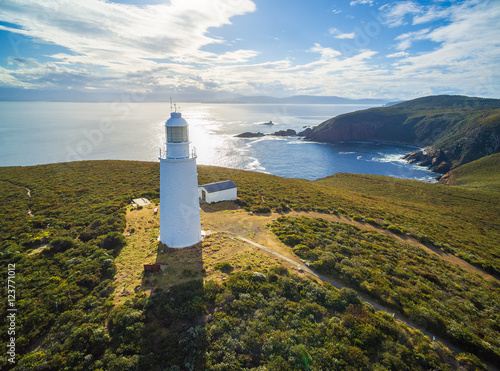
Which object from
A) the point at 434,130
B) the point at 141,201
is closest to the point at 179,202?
the point at 141,201

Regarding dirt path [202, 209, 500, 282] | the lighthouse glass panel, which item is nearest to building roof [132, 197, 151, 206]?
dirt path [202, 209, 500, 282]

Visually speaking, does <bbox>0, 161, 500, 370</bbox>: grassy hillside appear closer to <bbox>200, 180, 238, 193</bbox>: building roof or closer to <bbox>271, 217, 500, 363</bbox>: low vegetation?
<bbox>271, 217, 500, 363</bbox>: low vegetation

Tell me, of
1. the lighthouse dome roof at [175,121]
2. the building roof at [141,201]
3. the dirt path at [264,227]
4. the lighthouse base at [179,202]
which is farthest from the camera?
the building roof at [141,201]

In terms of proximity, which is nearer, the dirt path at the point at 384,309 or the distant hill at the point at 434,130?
the dirt path at the point at 384,309

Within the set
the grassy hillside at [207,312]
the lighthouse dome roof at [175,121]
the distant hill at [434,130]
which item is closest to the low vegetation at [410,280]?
the grassy hillside at [207,312]

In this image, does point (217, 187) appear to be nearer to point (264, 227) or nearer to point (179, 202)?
point (264, 227)

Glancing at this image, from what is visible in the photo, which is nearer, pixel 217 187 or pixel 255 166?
pixel 217 187

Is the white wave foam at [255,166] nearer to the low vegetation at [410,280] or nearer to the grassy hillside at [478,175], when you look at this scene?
the low vegetation at [410,280]
